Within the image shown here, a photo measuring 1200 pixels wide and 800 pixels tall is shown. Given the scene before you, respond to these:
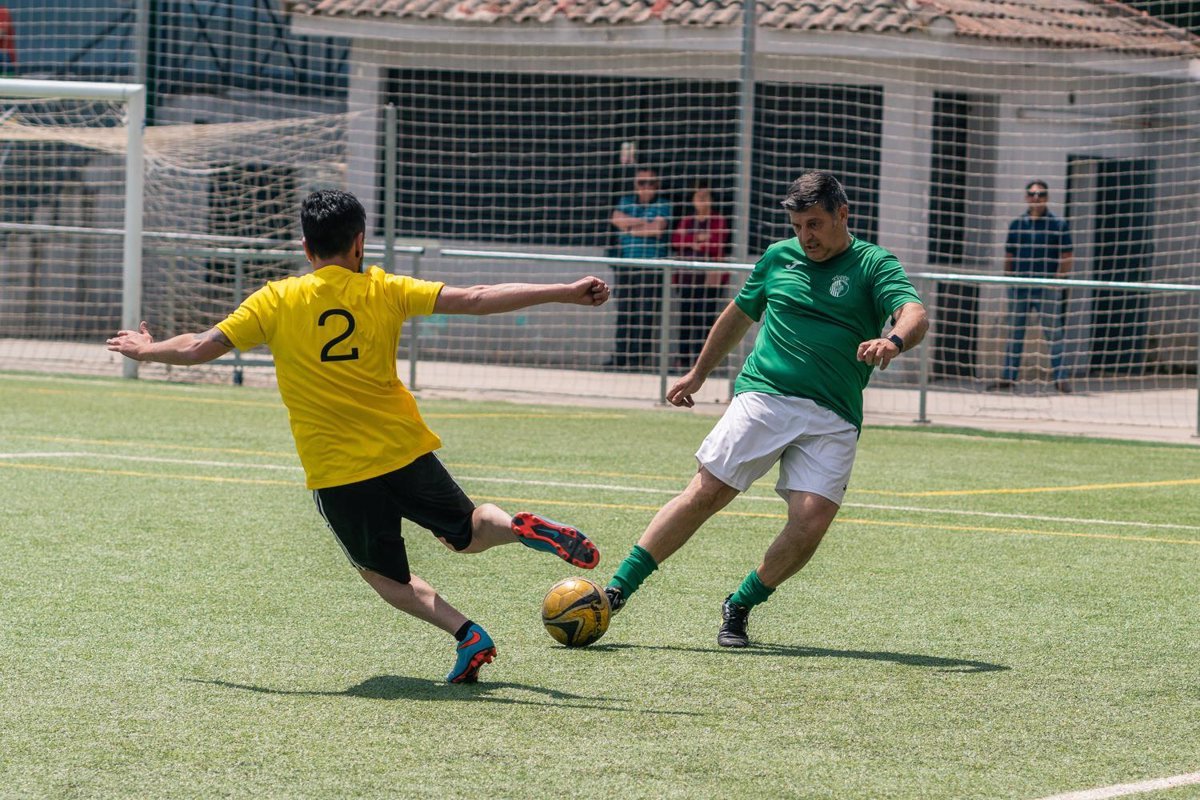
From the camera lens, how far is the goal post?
53.1ft

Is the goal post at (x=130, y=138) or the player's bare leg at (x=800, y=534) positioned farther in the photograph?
the goal post at (x=130, y=138)

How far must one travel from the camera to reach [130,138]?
16.4 m

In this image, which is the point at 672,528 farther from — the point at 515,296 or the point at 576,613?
the point at 515,296

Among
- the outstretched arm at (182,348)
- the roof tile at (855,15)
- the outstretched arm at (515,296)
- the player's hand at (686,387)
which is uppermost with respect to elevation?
the roof tile at (855,15)

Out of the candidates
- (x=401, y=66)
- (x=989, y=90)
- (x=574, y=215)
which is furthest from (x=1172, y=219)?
(x=401, y=66)

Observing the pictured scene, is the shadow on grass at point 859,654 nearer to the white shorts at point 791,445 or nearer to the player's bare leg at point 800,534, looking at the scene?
the player's bare leg at point 800,534

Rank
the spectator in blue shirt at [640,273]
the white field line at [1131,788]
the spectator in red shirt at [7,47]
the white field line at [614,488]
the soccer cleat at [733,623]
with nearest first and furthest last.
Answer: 1. the white field line at [1131,788]
2. the soccer cleat at [733,623]
3. the white field line at [614,488]
4. the spectator in blue shirt at [640,273]
5. the spectator in red shirt at [7,47]

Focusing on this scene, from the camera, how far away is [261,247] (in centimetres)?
1769

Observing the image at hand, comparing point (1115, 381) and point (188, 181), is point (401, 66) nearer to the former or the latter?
point (188, 181)

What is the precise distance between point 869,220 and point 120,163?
9201 millimetres

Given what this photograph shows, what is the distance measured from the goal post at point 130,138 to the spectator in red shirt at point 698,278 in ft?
16.5

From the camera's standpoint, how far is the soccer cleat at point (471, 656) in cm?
553

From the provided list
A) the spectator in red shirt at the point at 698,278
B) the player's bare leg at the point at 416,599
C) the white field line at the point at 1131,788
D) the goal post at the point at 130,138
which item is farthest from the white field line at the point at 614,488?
the spectator in red shirt at the point at 698,278

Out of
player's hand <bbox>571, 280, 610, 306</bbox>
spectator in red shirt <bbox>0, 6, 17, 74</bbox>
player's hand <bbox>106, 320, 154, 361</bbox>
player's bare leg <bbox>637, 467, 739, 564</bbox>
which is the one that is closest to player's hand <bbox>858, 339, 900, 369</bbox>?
player's bare leg <bbox>637, 467, 739, 564</bbox>
